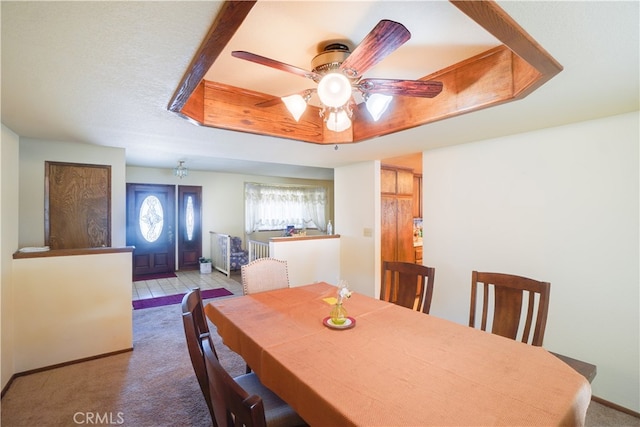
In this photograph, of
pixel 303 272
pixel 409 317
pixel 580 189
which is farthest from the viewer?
pixel 303 272

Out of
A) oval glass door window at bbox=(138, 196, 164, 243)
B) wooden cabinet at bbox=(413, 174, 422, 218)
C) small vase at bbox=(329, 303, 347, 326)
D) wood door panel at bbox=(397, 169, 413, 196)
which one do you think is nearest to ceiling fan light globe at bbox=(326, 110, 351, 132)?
small vase at bbox=(329, 303, 347, 326)

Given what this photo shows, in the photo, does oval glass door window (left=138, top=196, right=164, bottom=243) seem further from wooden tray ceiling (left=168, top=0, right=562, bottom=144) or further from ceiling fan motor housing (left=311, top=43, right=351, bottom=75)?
ceiling fan motor housing (left=311, top=43, right=351, bottom=75)

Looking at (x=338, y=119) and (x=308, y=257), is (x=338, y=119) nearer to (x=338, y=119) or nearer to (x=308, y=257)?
(x=338, y=119)

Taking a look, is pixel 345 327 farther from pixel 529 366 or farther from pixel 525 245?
pixel 525 245

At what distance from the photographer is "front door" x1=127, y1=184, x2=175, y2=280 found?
6.21m

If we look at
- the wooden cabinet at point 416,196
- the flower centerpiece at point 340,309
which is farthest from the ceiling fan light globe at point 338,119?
the wooden cabinet at point 416,196

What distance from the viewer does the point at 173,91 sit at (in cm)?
170

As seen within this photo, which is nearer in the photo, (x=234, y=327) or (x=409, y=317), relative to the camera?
(x=234, y=327)

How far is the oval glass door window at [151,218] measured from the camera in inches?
249

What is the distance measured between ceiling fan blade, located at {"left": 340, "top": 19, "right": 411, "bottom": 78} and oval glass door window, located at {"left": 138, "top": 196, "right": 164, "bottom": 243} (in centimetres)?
627

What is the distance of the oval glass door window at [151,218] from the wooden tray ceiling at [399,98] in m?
5.01

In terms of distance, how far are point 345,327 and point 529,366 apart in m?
0.87

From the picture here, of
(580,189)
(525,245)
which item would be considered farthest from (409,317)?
(580,189)

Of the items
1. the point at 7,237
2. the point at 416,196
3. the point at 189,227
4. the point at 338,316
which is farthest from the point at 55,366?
the point at 416,196
